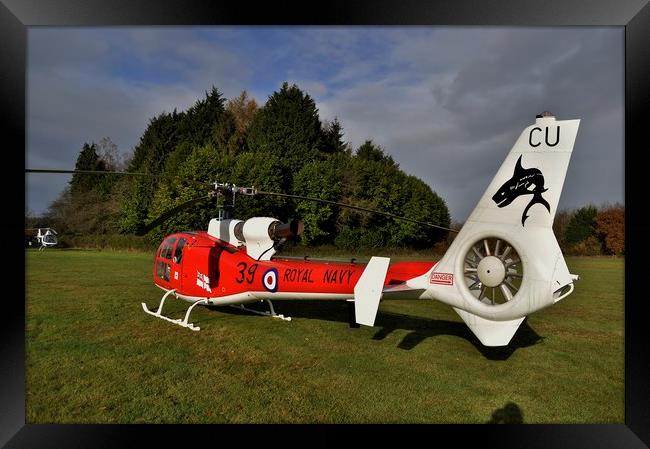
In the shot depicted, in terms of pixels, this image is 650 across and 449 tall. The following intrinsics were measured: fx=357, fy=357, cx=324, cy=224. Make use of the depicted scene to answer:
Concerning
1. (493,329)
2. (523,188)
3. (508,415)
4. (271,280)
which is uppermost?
(523,188)

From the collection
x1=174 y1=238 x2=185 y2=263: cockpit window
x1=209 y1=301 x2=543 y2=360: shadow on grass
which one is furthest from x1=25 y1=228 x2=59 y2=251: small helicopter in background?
x1=209 y1=301 x2=543 y2=360: shadow on grass

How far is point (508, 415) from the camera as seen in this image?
392cm

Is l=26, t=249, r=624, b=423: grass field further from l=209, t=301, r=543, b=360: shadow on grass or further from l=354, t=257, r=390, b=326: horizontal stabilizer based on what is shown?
l=354, t=257, r=390, b=326: horizontal stabilizer

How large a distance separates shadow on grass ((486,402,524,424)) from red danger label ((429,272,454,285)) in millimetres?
1519

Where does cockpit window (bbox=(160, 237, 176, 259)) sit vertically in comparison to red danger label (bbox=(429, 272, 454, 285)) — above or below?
above

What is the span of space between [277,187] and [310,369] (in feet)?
56.4

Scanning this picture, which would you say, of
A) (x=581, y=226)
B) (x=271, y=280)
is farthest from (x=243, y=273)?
(x=581, y=226)

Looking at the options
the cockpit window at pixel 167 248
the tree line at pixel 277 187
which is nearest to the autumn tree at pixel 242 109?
the tree line at pixel 277 187

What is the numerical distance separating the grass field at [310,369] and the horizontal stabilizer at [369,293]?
31.6 inches

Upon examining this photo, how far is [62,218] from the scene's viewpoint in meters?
23.0

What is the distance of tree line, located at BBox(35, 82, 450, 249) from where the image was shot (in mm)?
20219

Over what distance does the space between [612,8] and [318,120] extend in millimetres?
22525

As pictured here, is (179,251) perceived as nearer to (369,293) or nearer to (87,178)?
(369,293)
